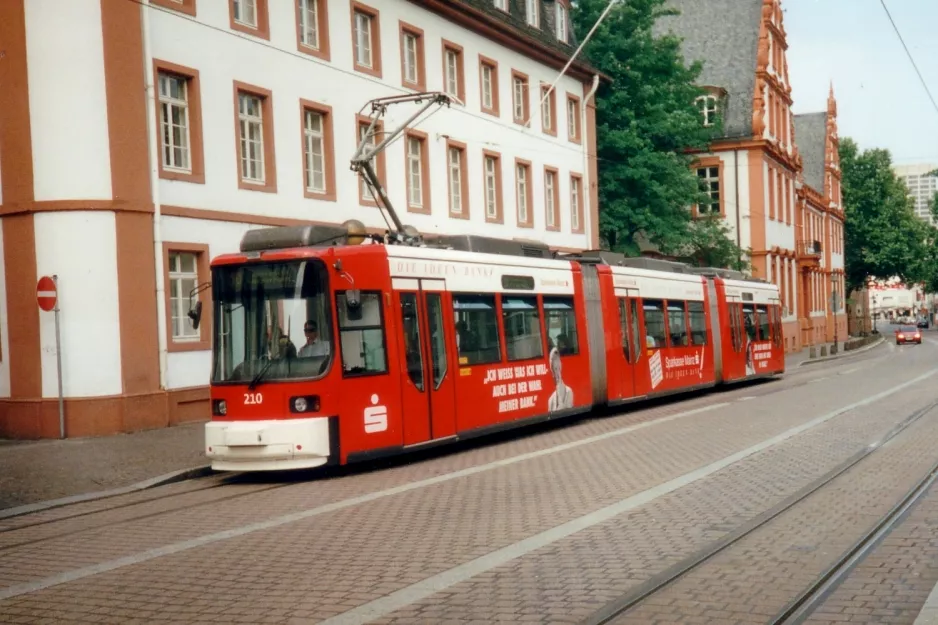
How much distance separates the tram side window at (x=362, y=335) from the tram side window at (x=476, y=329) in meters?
1.97

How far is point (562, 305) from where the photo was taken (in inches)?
779

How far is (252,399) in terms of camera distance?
13656mm

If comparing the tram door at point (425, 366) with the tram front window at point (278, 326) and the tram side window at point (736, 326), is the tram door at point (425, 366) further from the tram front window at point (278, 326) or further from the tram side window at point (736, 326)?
the tram side window at point (736, 326)

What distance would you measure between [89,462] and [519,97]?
73.9 ft

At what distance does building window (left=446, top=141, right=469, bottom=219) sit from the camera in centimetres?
3181

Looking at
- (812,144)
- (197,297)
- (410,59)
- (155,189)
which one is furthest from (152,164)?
(812,144)

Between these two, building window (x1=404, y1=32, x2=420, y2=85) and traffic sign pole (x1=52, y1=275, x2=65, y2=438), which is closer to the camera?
traffic sign pole (x1=52, y1=275, x2=65, y2=438)

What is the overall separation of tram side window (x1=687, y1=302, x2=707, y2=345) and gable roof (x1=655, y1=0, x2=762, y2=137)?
3437 cm

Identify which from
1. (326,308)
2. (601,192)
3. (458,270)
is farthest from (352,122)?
(601,192)

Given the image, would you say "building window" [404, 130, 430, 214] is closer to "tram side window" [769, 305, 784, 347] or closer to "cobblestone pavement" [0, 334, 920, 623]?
"tram side window" [769, 305, 784, 347]

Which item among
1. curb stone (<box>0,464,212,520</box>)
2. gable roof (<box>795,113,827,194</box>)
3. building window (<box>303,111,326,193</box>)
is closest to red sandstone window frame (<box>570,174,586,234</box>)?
building window (<box>303,111,326,193</box>)

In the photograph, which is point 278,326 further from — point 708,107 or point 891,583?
point 708,107

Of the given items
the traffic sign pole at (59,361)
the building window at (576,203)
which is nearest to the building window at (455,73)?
the building window at (576,203)

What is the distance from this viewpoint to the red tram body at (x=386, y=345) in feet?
44.6
